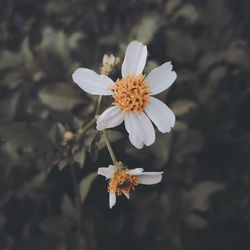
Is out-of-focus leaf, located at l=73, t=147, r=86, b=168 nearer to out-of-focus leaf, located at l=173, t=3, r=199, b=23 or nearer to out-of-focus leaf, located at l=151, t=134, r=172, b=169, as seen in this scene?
out-of-focus leaf, located at l=151, t=134, r=172, b=169

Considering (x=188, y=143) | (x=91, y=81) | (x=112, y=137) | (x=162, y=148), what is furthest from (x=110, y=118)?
(x=188, y=143)

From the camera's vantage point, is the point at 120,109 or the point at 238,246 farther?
the point at 238,246

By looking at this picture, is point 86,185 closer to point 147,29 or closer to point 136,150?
point 136,150

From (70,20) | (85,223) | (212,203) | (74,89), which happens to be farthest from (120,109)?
(212,203)

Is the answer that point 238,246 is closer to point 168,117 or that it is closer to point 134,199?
point 134,199

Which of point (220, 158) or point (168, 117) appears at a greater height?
point (220, 158)

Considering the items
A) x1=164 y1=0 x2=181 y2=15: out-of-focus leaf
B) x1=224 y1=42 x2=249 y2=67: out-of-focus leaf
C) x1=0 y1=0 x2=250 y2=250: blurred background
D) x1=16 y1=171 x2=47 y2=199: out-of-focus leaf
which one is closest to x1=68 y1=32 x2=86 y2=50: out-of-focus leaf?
x1=0 y1=0 x2=250 y2=250: blurred background
